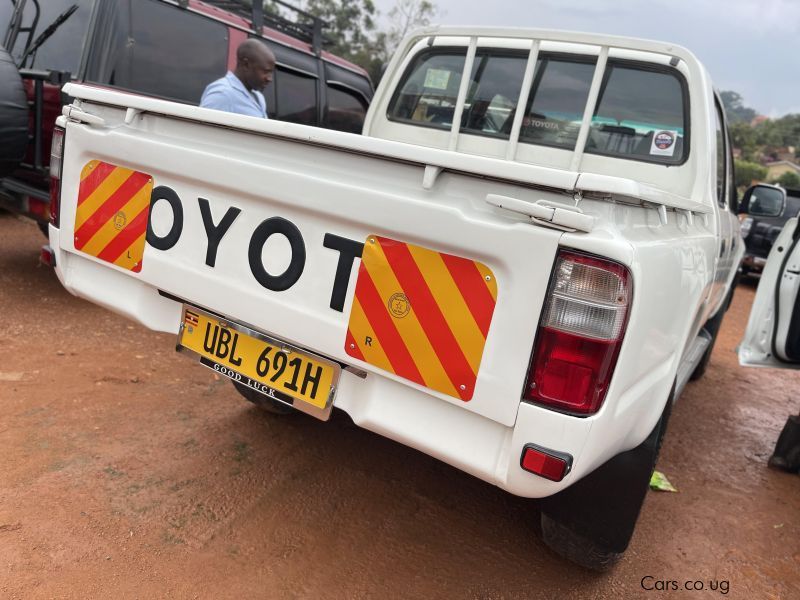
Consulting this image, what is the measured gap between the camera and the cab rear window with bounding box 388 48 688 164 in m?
3.11

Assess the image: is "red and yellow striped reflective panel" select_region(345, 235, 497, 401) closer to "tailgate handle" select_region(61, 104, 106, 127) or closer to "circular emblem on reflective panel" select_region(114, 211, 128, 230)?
"circular emblem on reflective panel" select_region(114, 211, 128, 230)

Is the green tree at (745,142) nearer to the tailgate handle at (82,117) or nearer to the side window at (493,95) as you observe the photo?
the side window at (493,95)

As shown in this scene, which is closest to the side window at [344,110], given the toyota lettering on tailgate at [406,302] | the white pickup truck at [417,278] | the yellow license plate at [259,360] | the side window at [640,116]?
the side window at [640,116]

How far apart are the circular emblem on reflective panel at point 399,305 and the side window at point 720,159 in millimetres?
2313

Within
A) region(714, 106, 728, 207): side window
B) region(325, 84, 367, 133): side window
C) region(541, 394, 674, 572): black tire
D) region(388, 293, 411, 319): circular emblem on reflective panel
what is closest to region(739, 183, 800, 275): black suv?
region(714, 106, 728, 207): side window

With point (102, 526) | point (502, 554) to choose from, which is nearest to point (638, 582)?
point (502, 554)

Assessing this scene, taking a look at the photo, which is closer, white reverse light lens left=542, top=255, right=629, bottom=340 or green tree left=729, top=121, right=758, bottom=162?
white reverse light lens left=542, top=255, right=629, bottom=340

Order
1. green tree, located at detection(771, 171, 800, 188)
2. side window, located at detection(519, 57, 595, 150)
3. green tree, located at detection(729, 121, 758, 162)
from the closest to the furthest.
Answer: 1. side window, located at detection(519, 57, 595, 150)
2. green tree, located at detection(771, 171, 800, 188)
3. green tree, located at detection(729, 121, 758, 162)

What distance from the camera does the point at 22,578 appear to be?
1.96 metres

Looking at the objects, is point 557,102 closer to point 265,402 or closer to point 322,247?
point 322,247

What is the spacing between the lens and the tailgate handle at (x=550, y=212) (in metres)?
1.48

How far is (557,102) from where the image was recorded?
3.34 m

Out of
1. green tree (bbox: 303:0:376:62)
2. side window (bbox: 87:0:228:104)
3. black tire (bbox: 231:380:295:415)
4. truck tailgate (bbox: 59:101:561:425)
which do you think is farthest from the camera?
green tree (bbox: 303:0:376:62)

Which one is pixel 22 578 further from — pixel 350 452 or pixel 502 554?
pixel 502 554
